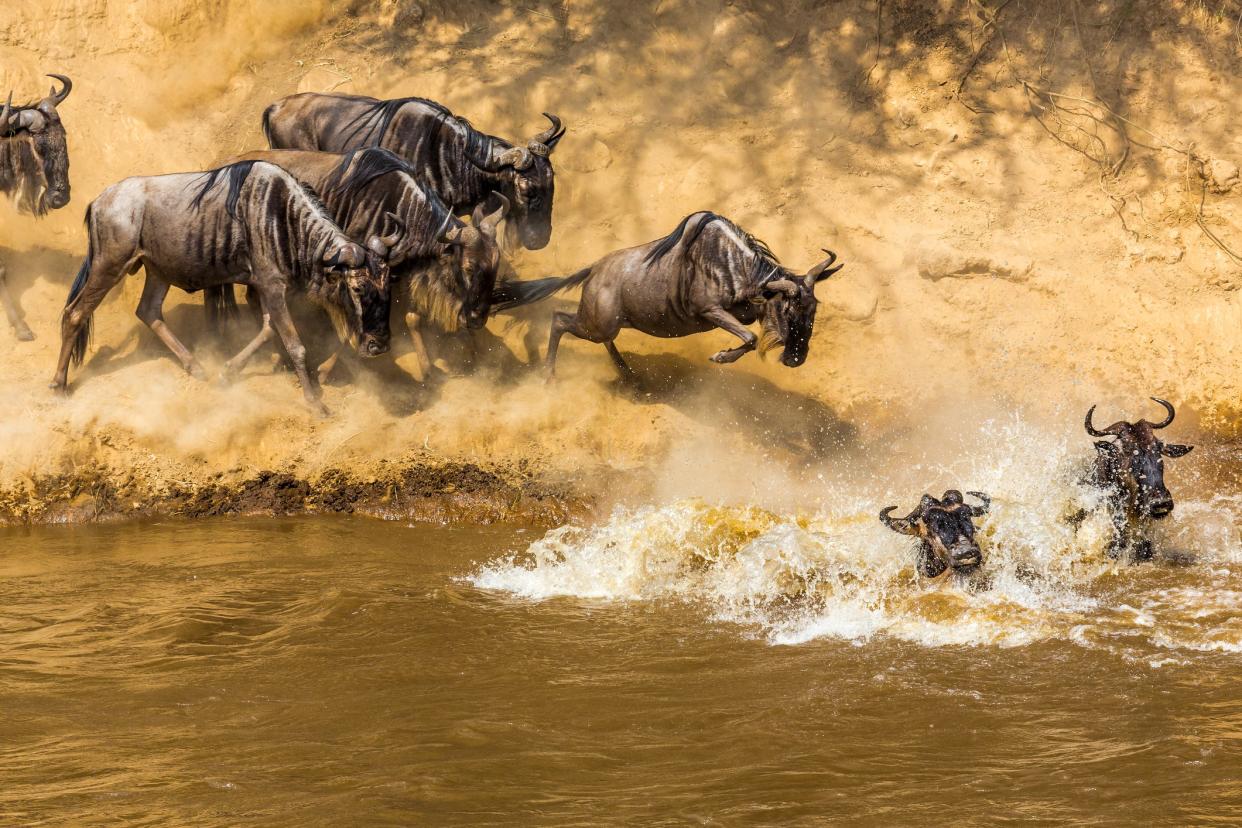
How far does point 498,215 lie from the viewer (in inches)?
414

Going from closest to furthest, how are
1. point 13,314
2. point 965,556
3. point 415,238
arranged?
point 965,556 → point 415,238 → point 13,314

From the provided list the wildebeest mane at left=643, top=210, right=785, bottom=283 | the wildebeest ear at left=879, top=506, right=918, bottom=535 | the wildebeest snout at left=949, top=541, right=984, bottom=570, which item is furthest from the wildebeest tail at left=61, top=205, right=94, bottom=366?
the wildebeest snout at left=949, top=541, right=984, bottom=570

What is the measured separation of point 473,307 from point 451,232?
60 centimetres

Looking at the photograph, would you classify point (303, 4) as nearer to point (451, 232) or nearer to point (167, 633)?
point (451, 232)

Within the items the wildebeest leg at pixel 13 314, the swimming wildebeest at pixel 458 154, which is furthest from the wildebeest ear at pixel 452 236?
the wildebeest leg at pixel 13 314

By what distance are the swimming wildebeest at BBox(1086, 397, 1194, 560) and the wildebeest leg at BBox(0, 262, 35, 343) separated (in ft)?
25.9

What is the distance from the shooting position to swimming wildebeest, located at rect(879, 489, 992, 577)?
277 inches

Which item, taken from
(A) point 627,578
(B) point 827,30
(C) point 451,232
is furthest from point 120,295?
(B) point 827,30

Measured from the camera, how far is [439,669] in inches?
247

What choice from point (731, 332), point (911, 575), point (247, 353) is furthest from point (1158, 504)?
point (247, 353)

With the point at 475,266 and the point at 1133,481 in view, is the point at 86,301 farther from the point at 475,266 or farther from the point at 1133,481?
the point at 1133,481

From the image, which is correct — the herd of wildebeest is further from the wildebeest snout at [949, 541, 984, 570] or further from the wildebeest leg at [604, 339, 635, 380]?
the wildebeest snout at [949, 541, 984, 570]

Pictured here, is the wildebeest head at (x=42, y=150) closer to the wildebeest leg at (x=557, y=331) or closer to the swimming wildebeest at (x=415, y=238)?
the swimming wildebeest at (x=415, y=238)

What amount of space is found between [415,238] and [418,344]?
821 mm
